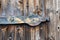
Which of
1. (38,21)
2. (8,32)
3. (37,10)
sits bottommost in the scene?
(8,32)

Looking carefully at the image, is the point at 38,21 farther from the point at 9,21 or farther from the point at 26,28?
the point at 9,21

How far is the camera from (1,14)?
60.6 inches

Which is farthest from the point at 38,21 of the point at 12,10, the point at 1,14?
the point at 1,14

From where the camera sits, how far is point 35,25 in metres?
1.55

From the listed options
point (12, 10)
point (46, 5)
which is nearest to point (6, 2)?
point (12, 10)

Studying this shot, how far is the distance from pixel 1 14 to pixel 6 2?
146 millimetres

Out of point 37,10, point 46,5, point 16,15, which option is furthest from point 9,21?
point 46,5

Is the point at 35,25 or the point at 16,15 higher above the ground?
the point at 16,15

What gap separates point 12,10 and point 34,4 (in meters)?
0.26

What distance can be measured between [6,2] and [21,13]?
0.21 metres

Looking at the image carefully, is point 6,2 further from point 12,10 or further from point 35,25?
point 35,25

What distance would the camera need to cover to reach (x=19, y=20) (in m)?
1.53

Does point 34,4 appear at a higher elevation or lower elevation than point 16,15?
higher

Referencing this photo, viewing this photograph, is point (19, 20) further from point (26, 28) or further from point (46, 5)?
point (46, 5)
